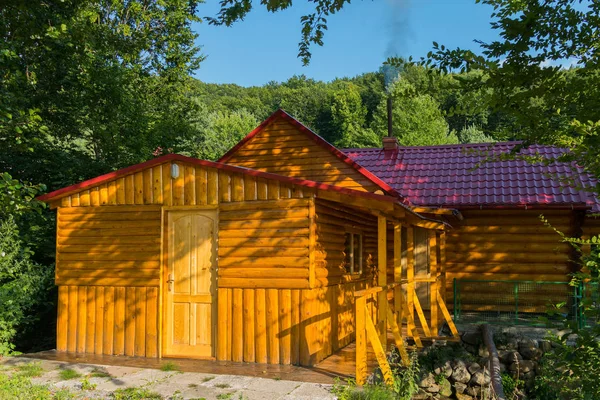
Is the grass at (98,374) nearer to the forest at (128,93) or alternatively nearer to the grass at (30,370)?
the grass at (30,370)

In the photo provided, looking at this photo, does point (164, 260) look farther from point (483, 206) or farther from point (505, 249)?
point (505, 249)

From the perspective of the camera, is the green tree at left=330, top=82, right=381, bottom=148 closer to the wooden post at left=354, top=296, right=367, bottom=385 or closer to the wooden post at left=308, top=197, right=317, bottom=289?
the wooden post at left=308, top=197, right=317, bottom=289

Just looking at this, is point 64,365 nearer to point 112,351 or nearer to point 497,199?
point 112,351

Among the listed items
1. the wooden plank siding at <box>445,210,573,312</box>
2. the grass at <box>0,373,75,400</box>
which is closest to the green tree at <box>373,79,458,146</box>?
the wooden plank siding at <box>445,210,573,312</box>

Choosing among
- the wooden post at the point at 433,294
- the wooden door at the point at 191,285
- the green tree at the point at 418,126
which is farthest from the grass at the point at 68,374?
the green tree at the point at 418,126

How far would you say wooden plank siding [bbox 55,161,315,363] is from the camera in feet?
27.0

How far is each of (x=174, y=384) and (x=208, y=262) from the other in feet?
7.45

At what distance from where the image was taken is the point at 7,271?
1126cm

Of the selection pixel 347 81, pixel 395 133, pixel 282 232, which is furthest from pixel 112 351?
pixel 347 81

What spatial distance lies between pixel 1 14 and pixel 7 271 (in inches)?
217

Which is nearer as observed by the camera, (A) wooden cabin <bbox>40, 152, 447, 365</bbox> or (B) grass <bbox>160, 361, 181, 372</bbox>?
(B) grass <bbox>160, 361, 181, 372</bbox>

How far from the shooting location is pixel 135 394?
6.26 m

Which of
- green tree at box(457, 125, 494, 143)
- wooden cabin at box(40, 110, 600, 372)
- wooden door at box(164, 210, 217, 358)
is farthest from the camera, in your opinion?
green tree at box(457, 125, 494, 143)

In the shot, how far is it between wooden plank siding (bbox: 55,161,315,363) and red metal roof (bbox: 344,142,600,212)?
5.64 metres
